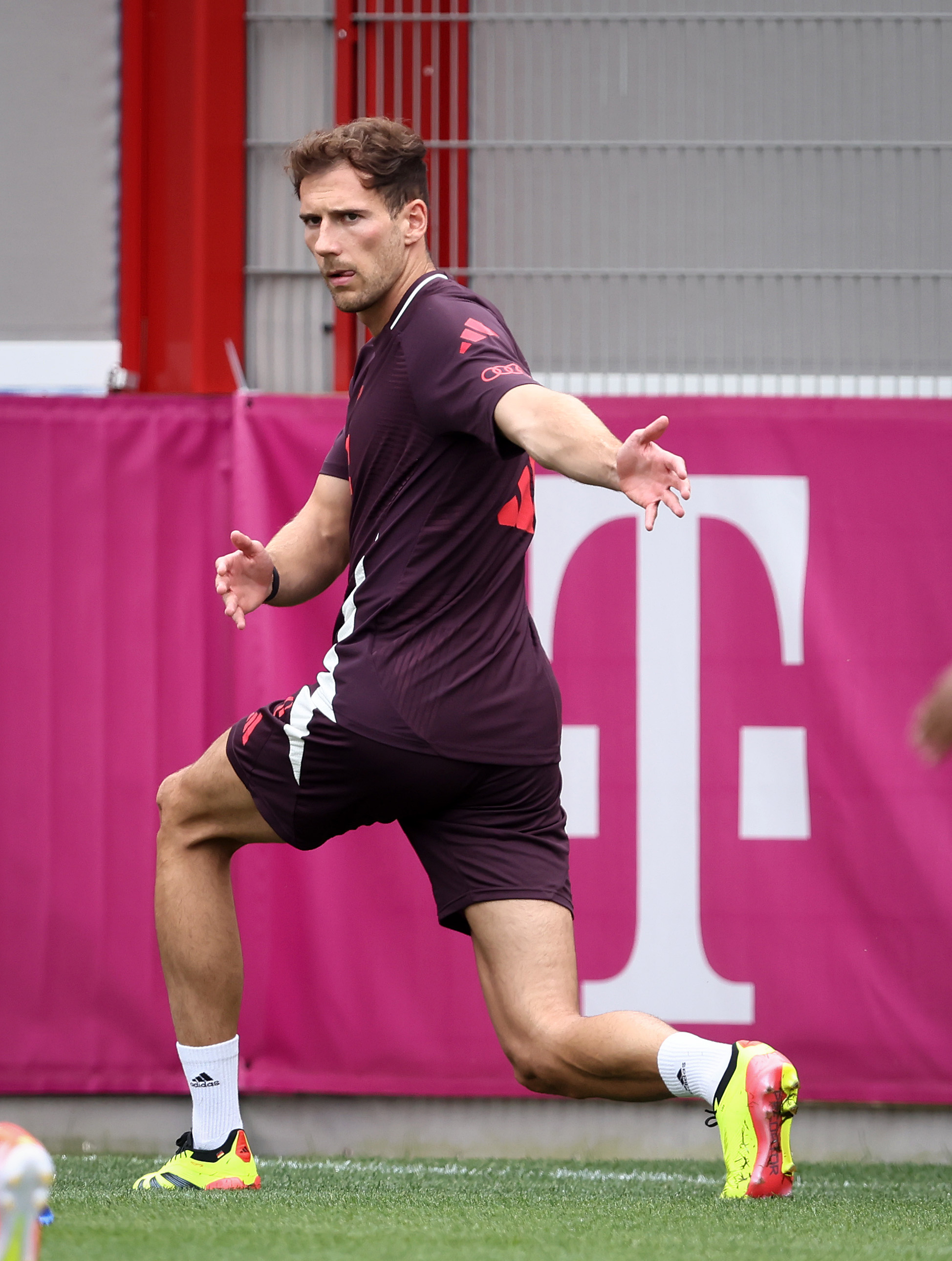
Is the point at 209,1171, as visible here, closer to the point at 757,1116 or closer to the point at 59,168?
the point at 757,1116

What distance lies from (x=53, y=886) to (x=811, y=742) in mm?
2179

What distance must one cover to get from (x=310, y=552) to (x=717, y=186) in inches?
88.9

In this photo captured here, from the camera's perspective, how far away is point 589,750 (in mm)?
4488

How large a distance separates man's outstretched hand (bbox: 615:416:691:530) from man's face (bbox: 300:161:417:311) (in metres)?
0.83

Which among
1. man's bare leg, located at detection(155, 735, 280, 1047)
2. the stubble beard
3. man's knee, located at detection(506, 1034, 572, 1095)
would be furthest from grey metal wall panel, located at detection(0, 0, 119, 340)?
man's knee, located at detection(506, 1034, 572, 1095)

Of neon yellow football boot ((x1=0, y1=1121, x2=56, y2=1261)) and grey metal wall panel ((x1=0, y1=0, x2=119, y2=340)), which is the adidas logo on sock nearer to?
neon yellow football boot ((x1=0, y1=1121, x2=56, y2=1261))

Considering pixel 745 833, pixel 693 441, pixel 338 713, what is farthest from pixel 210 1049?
pixel 693 441

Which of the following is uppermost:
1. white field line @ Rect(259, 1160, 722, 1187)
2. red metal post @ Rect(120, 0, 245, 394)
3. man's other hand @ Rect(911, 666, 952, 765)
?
red metal post @ Rect(120, 0, 245, 394)

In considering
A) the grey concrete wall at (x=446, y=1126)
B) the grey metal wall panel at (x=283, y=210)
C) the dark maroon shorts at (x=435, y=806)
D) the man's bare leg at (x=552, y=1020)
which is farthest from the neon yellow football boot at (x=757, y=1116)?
the grey metal wall panel at (x=283, y=210)

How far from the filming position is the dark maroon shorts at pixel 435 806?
9.39 feet

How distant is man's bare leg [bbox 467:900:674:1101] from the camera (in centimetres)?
273

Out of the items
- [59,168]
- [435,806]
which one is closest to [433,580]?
[435,806]

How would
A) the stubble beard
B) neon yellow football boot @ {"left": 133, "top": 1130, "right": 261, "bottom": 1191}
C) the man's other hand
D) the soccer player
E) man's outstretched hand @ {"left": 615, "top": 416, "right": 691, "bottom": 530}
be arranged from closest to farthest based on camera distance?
the man's other hand
man's outstretched hand @ {"left": 615, "top": 416, "right": 691, "bottom": 530}
the soccer player
the stubble beard
neon yellow football boot @ {"left": 133, "top": 1130, "right": 261, "bottom": 1191}

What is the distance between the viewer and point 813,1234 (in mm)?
2574
